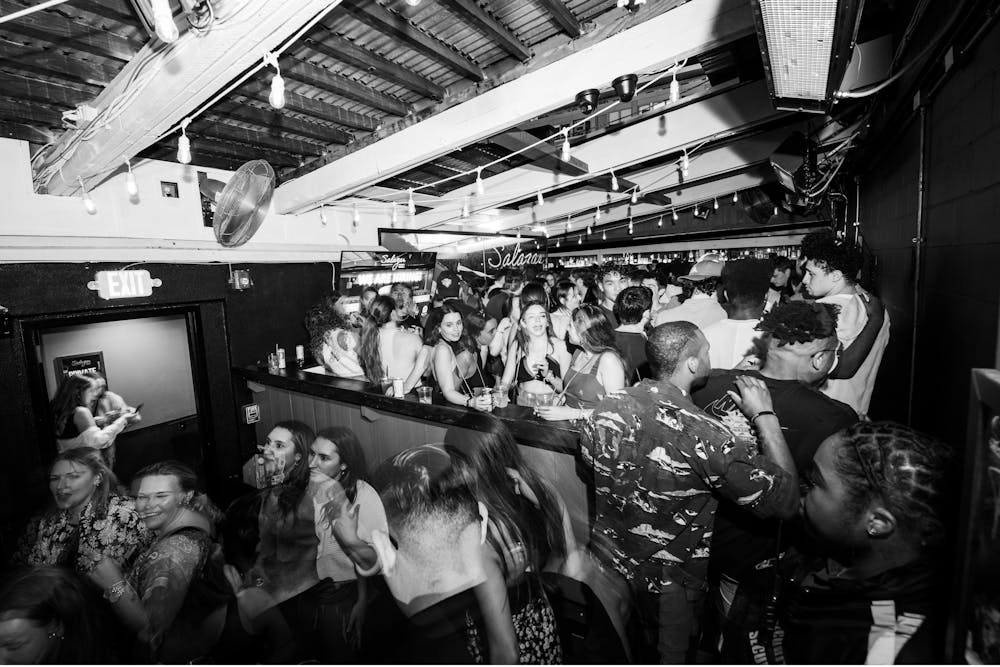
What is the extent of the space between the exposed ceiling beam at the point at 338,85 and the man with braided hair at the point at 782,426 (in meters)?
2.90

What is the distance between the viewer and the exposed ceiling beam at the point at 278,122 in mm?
2906

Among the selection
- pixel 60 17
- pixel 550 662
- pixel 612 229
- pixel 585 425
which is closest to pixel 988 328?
pixel 585 425

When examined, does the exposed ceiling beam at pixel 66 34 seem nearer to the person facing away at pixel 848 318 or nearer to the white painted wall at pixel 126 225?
the white painted wall at pixel 126 225

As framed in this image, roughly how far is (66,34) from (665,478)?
11.3 feet

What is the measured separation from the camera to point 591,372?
287cm

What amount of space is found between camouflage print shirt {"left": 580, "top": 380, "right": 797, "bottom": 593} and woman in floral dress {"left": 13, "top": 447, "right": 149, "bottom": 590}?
2.96 meters

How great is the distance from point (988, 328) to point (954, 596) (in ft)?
4.29

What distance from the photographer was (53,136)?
301cm

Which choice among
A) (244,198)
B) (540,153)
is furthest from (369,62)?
(540,153)

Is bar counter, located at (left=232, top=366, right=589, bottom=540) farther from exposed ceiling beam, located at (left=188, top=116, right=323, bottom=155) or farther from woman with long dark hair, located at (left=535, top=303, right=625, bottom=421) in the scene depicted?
exposed ceiling beam, located at (left=188, top=116, right=323, bottom=155)

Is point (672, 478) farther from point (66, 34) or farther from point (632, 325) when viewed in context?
point (66, 34)

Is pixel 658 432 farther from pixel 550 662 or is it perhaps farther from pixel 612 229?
pixel 612 229

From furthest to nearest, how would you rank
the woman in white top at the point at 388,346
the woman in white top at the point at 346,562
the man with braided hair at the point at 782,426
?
the woman in white top at the point at 388,346 < the woman in white top at the point at 346,562 < the man with braided hair at the point at 782,426

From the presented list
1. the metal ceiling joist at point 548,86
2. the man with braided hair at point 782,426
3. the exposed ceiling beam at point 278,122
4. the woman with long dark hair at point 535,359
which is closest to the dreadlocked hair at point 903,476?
the man with braided hair at point 782,426
